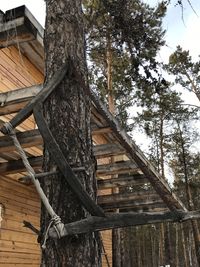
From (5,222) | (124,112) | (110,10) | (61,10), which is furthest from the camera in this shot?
(124,112)

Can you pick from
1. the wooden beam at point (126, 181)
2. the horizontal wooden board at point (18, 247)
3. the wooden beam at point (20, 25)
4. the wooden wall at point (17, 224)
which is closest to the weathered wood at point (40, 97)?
the wooden beam at point (20, 25)

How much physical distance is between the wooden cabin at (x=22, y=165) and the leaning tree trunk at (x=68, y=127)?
175cm

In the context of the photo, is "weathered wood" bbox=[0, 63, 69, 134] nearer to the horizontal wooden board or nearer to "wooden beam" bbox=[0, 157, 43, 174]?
"wooden beam" bbox=[0, 157, 43, 174]

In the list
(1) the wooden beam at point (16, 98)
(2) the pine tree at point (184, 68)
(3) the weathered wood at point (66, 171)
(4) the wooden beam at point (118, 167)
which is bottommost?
(3) the weathered wood at point (66, 171)

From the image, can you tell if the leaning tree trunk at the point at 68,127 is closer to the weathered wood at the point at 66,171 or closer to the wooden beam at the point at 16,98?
the weathered wood at the point at 66,171

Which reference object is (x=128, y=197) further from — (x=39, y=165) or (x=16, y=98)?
(x=16, y=98)

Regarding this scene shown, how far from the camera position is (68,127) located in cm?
333

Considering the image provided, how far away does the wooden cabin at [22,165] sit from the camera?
6609 mm

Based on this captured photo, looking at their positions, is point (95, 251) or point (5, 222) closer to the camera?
point (95, 251)

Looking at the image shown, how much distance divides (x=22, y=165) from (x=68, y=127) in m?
5.17

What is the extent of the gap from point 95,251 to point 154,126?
2650 cm

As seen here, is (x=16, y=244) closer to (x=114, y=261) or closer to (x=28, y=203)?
(x=28, y=203)

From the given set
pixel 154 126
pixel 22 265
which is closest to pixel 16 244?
pixel 22 265

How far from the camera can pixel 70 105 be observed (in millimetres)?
3479
